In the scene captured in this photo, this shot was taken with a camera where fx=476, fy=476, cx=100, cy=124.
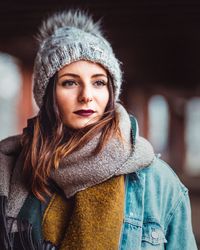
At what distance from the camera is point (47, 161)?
4.86 ft

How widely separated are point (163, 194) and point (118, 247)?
8.5 inches

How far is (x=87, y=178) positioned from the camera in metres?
1.40

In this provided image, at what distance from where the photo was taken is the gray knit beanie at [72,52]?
148 centimetres

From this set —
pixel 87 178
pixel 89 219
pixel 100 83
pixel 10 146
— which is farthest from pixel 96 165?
pixel 10 146

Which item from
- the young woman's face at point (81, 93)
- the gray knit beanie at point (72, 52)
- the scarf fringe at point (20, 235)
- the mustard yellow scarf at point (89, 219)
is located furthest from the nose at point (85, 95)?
the scarf fringe at point (20, 235)

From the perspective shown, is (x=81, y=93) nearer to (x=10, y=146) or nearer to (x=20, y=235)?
(x=10, y=146)

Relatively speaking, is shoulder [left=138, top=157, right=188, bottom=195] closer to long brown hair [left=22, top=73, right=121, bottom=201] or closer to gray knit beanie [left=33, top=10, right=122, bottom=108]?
long brown hair [left=22, top=73, right=121, bottom=201]

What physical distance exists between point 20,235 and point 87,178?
0.88ft

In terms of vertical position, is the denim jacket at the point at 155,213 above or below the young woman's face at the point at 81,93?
below

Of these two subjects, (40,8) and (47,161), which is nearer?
(47,161)

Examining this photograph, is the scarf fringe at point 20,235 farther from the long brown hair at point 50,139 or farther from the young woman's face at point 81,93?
the young woman's face at point 81,93

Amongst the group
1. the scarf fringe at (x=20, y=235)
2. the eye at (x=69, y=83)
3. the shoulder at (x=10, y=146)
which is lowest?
the scarf fringe at (x=20, y=235)

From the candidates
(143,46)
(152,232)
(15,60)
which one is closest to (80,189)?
(152,232)

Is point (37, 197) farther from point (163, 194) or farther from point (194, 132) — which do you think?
point (194, 132)
